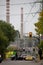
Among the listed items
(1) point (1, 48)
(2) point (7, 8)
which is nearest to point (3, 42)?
(1) point (1, 48)

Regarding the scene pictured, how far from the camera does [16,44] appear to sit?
128375mm

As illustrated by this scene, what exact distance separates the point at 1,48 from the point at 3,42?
48.5 inches

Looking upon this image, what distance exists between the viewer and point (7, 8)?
123 meters

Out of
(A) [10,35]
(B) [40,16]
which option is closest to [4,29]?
(A) [10,35]

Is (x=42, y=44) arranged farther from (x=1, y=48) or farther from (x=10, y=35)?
(x=10, y=35)

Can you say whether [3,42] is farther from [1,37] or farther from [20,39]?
[20,39]

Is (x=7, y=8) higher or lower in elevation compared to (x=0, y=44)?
higher

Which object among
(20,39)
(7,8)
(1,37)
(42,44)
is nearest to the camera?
(42,44)

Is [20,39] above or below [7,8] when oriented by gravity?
below

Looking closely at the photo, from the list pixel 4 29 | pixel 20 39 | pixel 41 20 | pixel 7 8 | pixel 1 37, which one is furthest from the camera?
pixel 20 39

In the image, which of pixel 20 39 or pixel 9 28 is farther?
pixel 20 39

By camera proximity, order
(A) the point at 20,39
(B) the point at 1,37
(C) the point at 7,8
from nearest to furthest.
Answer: (B) the point at 1,37 < (C) the point at 7,8 < (A) the point at 20,39

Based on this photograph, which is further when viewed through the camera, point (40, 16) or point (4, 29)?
point (4, 29)

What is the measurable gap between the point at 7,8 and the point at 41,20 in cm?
8933
